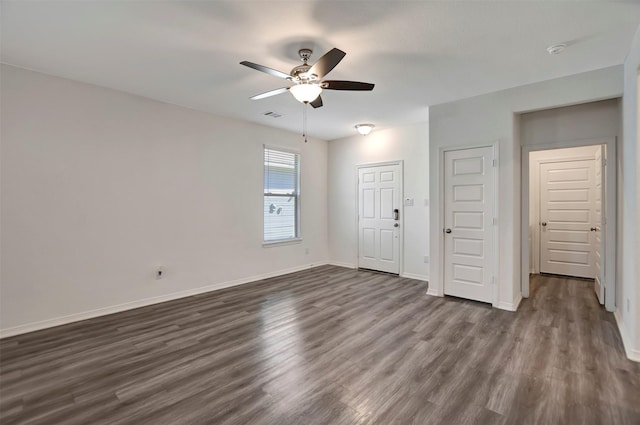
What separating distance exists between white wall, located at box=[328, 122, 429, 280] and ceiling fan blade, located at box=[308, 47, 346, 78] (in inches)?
130

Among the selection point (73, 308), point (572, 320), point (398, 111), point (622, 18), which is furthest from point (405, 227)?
point (73, 308)

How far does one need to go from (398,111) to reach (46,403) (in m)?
4.94

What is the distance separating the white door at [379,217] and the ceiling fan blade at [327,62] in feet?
11.2

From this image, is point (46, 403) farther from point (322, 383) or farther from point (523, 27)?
point (523, 27)

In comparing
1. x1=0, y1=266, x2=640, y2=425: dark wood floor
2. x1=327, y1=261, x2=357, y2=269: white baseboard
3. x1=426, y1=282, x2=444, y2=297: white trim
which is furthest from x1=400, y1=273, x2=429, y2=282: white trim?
x1=0, y1=266, x2=640, y2=425: dark wood floor

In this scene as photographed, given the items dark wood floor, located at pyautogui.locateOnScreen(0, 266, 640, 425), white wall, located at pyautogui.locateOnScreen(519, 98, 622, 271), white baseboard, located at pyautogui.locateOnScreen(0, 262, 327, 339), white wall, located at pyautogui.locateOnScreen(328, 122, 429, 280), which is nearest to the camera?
dark wood floor, located at pyautogui.locateOnScreen(0, 266, 640, 425)

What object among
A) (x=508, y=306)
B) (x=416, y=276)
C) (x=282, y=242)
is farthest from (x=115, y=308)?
(x=508, y=306)

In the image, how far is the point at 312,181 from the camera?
21.1 ft

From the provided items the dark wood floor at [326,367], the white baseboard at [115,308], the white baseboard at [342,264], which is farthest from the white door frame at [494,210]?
the white baseboard at [115,308]

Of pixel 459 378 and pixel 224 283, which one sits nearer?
pixel 459 378

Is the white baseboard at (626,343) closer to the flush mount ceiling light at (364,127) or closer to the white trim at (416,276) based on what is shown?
the white trim at (416,276)

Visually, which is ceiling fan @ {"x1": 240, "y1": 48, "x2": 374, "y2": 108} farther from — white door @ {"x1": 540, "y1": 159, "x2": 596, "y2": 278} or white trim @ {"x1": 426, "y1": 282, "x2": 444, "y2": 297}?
white door @ {"x1": 540, "y1": 159, "x2": 596, "y2": 278}

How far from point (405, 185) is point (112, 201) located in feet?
15.0

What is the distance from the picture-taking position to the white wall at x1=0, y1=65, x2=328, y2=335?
3.17m
